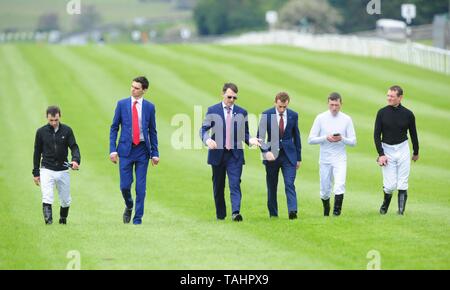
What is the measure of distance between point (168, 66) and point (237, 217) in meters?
40.6

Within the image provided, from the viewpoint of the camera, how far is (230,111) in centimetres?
1861

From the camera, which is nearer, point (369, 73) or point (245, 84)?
point (245, 84)

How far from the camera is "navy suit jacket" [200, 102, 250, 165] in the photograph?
18.6 m

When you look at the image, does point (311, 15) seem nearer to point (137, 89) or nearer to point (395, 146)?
point (395, 146)

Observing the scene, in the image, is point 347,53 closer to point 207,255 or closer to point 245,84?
point 245,84

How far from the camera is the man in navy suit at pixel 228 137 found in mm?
18562

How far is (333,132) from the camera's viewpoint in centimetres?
1906

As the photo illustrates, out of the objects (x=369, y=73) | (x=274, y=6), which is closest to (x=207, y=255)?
(x=369, y=73)

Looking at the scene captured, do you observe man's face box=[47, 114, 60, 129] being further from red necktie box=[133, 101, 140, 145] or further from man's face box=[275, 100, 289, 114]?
man's face box=[275, 100, 289, 114]

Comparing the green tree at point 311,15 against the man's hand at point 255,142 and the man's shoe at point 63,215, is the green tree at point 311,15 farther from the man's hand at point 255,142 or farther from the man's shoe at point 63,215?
the man's shoe at point 63,215

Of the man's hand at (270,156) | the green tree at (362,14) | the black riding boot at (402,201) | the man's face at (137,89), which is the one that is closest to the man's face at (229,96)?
the man's hand at (270,156)

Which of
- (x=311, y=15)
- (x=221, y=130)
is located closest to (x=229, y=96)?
(x=221, y=130)

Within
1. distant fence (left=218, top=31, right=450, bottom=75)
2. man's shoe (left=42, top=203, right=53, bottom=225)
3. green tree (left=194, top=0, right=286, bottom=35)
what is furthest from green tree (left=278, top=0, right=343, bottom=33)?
man's shoe (left=42, top=203, right=53, bottom=225)
